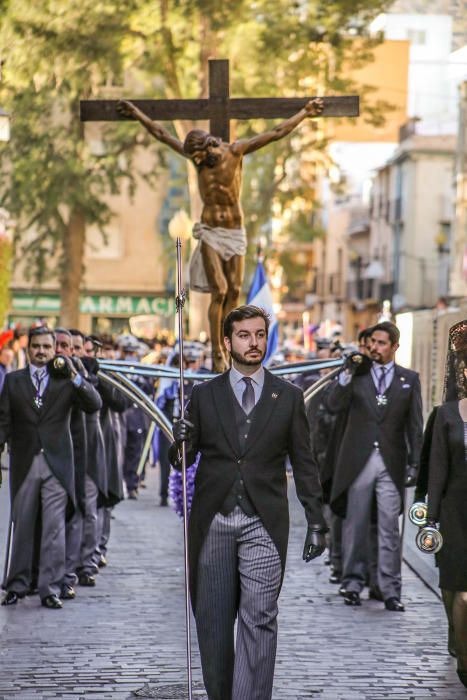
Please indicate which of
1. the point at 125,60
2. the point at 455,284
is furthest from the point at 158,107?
the point at 455,284

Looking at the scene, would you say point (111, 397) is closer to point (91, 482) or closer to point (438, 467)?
point (91, 482)

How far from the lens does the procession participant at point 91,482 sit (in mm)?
13406

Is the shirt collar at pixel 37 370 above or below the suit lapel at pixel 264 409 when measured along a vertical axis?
below

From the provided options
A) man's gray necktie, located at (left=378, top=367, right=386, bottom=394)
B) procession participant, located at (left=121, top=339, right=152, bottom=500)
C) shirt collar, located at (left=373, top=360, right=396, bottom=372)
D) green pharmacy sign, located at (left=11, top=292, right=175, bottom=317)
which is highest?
shirt collar, located at (left=373, top=360, right=396, bottom=372)

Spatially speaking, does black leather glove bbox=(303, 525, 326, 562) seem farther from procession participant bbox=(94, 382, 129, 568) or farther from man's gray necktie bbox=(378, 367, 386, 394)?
procession participant bbox=(94, 382, 129, 568)

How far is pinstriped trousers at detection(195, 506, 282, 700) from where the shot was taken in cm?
761

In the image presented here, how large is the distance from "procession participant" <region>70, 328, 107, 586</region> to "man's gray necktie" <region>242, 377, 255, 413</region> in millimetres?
5487

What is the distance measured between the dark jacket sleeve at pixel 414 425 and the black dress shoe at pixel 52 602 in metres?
2.83

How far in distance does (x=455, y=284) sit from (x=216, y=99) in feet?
114

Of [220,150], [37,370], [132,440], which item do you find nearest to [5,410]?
[37,370]

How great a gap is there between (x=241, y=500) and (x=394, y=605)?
4674 mm

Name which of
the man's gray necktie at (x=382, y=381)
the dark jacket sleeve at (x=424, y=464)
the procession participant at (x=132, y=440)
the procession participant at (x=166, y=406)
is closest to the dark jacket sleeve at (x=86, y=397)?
the man's gray necktie at (x=382, y=381)

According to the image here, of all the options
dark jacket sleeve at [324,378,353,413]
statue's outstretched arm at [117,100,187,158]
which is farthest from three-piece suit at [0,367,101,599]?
statue's outstretched arm at [117,100,187,158]

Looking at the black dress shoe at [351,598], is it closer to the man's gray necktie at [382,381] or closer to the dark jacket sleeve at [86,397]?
the man's gray necktie at [382,381]
